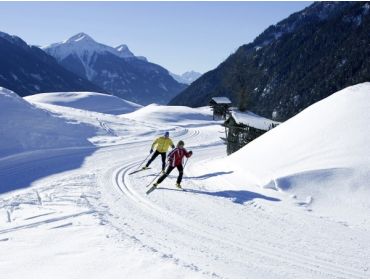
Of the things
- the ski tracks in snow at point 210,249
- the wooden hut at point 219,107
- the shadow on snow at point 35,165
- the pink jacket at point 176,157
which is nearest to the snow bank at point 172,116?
the wooden hut at point 219,107

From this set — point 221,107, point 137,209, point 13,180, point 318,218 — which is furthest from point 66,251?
point 221,107

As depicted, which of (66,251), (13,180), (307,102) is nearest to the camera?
(66,251)

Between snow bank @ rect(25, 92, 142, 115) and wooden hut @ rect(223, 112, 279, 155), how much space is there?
52.8 metres

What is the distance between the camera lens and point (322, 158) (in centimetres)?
1608

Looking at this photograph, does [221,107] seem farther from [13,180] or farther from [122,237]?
[122,237]

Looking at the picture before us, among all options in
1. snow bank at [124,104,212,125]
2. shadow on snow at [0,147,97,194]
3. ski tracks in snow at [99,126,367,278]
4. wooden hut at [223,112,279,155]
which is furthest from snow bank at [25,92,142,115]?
ski tracks in snow at [99,126,367,278]

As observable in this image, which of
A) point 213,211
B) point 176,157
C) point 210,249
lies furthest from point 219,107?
point 210,249

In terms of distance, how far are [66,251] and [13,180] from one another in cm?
1079

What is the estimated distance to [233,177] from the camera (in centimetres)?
1811

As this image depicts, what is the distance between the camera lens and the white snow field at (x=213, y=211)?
→ 31.3 feet

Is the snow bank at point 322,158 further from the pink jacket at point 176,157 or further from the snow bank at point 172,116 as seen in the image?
the snow bank at point 172,116

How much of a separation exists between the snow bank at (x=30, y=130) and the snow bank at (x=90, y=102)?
152 ft

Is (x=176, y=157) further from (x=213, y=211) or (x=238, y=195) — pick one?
(x=213, y=211)

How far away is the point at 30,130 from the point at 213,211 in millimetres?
20520
